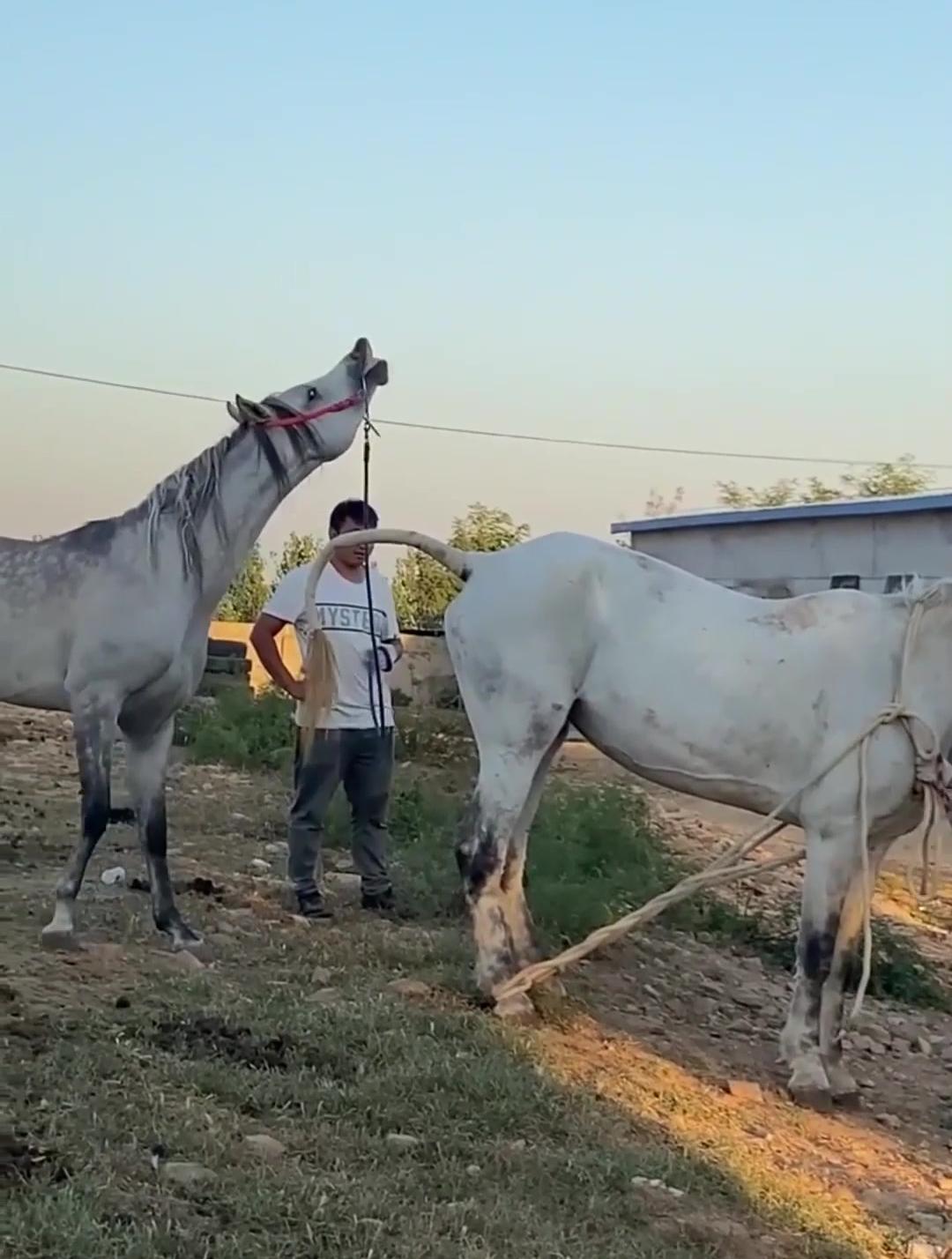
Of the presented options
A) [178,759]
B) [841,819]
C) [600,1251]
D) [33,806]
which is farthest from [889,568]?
[600,1251]

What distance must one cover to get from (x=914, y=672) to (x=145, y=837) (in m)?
2.76

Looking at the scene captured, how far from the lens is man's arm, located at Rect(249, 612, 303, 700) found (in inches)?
250

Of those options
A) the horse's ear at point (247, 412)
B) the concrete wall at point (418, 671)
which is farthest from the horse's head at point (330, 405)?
the concrete wall at point (418, 671)

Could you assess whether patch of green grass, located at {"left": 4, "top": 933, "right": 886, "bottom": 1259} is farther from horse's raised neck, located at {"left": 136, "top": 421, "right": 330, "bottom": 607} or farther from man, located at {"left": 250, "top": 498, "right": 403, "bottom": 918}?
man, located at {"left": 250, "top": 498, "right": 403, "bottom": 918}

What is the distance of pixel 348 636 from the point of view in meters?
6.56

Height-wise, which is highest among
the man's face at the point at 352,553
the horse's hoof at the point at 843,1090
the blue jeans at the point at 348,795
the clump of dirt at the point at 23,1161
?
the man's face at the point at 352,553

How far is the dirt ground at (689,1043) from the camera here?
408 centimetres

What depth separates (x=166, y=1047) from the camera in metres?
4.21

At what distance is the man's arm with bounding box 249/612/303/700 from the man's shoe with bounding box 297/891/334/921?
0.83 meters

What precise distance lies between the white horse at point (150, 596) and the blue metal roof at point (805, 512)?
8502mm

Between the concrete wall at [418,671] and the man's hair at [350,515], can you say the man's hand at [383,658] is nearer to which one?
the man's hair at [350,515]

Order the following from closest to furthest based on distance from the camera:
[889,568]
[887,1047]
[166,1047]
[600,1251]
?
[600,1251], [166,1047], [887,1047], [889,568]

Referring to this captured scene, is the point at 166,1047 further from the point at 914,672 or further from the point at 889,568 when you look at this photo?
the point at 889,568

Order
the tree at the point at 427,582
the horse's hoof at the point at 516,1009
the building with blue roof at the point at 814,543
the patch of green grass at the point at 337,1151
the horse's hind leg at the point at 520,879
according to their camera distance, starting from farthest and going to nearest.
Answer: the tree at the point at 427,582 < the building with blue roof at the point at 814,543 < the horse's hind leg at the point at 520,879 < the horse's hoof at the point at 516,1009 < the patch of green grass at the point at 337,1151
